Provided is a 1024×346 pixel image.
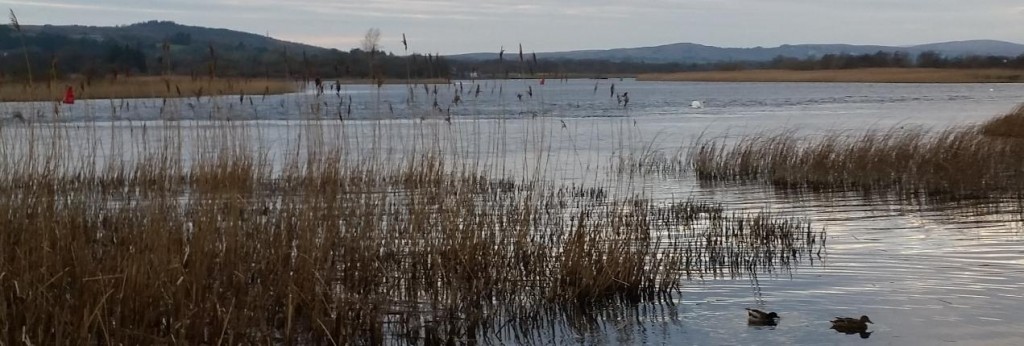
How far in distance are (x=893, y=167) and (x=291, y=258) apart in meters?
11.8

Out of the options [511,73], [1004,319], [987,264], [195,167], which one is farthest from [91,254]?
[987,264]

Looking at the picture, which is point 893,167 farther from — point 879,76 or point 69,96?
point 879,76

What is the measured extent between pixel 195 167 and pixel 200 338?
12.0ft

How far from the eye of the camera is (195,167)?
877cm

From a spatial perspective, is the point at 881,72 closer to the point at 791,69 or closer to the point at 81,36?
the point at 791,69

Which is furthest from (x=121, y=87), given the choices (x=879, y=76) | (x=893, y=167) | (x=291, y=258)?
(x=879, y=76)

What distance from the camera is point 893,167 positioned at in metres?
15.9

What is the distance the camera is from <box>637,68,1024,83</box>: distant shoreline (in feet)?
265

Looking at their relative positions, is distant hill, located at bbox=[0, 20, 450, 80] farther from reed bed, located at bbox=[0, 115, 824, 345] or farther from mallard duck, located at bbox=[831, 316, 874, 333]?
mallard duck, located at bbox=[831, 316, 874, 333]

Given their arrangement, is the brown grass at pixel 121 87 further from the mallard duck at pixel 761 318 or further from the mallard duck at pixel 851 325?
the mallard duck at pixel 851 325

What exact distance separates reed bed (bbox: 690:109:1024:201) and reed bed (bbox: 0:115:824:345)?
22.8 ft

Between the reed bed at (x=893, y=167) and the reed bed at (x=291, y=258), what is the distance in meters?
6.96

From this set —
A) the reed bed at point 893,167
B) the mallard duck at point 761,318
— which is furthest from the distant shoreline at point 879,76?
the mallard duck at point 761,318

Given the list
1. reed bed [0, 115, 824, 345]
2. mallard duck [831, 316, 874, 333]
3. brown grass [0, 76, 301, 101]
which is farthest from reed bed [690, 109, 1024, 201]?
brown grass [0, 76, 301, 101]
